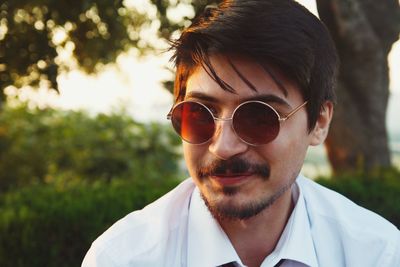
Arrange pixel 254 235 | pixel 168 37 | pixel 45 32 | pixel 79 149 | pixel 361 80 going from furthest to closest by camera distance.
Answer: pixel 79 149 → pixel 361 80 → pixel 45 32 → pixel 168 37 → pixel 254 235

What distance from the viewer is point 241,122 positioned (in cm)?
214

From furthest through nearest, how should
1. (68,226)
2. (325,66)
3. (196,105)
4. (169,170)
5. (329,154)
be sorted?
(169,170) < (329,154) < (68,226) < (325,66) < (196,105)

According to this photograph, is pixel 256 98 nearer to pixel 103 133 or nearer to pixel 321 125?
pixel 321 125

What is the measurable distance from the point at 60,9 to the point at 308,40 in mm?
1977

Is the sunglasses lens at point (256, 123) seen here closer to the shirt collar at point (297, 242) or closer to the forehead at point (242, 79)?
the forehead at point (242, 79)

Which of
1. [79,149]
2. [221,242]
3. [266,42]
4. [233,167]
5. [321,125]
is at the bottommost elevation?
[79,149]

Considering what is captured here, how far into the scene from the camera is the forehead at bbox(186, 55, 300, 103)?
2.15m

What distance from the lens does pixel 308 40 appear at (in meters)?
2.32

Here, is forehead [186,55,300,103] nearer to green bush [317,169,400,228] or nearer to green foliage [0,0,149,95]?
green foliage [0,0,149,95]

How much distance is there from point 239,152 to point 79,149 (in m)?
6.14

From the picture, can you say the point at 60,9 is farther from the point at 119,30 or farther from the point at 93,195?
the point at 93,195

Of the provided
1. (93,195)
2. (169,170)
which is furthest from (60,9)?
(169,170)

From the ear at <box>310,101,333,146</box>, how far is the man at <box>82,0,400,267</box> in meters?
0.04

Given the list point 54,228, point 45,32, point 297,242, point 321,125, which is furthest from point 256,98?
point 45,32
